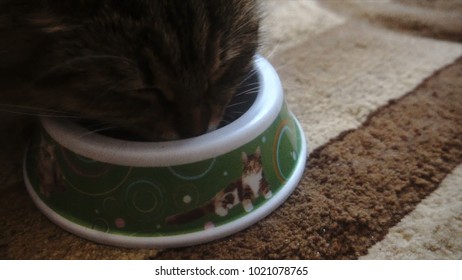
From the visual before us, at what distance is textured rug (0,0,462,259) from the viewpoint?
855 millimetres

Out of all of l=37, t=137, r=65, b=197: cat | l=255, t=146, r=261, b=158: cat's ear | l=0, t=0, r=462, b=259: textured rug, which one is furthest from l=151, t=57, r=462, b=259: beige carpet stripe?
l=37, t=137, r=65, b=197: cat

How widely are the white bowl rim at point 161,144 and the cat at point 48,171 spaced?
0.04m

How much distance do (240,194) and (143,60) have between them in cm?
29

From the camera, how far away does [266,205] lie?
0.90m

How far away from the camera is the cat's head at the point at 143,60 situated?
0.71 metres

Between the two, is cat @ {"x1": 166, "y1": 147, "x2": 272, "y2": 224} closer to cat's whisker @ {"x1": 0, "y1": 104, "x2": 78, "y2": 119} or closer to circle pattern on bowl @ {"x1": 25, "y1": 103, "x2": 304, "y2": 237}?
circle pattern on bowl @ {"x1": 25, "y1": 103, "x2": 304, "y2": 237}

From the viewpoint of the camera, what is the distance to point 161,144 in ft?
2.71

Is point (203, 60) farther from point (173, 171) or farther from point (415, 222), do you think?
point (415, 222)

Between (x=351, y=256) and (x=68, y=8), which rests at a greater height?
(x=68, y=8)

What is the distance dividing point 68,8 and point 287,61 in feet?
2.64

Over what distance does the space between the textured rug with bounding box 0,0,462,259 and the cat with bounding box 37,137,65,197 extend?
62 mm

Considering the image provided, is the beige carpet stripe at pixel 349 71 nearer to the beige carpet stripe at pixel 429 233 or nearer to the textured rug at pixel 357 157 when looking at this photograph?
the textured rug at pixel 357 157

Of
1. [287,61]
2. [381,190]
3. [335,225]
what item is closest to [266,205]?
[335,225]

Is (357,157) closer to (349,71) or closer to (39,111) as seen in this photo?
(349,71)
